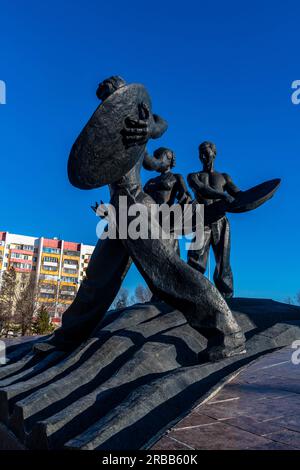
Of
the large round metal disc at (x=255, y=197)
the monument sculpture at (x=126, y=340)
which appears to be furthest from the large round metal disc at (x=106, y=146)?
the large round metal disc at (x=255, y=197)

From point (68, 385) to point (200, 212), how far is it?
3.51 metres

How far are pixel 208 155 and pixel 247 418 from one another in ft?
18.9

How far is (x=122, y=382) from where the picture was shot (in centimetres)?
296

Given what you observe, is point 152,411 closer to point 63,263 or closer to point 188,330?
point 188,330

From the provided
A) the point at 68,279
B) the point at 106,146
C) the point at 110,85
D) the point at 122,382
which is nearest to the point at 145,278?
the point at 122,382

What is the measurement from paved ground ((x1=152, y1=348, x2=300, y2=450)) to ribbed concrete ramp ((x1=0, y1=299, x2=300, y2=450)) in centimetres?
10

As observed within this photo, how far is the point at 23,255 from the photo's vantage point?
60.9 metres

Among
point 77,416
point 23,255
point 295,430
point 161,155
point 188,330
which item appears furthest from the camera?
point 23,255

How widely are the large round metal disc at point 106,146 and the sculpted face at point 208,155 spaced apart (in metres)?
3.70

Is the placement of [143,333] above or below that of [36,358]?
above

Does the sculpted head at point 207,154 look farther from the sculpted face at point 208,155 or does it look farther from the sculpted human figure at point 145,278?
the sculpted human figure at point 145,278

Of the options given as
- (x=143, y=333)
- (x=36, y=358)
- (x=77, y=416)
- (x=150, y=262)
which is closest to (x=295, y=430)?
(x=77, y=416)

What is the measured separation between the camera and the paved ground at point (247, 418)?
1863mm
